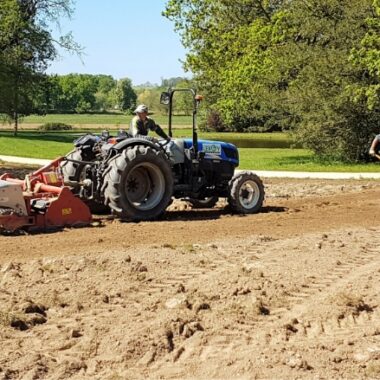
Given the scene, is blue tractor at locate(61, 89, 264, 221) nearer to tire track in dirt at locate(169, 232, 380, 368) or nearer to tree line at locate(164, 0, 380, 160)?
tire track in dirt at locate(169, 232, 380, 368)

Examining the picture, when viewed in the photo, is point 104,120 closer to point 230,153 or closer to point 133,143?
point 230,153

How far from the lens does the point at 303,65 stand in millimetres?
28391

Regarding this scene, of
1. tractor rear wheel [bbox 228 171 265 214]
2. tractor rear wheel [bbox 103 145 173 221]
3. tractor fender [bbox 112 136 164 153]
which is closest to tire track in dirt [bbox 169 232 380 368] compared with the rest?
tractor rear wheel [bbox 103 145 173 221]

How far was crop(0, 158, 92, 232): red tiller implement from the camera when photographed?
390 inches

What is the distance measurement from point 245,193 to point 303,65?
16610mm

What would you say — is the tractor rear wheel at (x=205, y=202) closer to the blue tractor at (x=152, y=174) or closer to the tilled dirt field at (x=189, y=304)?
the blue tractor at (x=152, y=174)

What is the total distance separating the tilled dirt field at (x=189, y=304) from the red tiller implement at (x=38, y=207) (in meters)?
0.37

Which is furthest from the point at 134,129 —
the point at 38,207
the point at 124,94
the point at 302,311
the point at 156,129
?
the point at 124,94

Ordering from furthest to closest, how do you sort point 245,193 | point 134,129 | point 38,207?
point 245,193
point 134,129
point 38,207

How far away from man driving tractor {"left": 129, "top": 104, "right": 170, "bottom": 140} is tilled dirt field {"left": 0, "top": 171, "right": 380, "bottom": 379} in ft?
6.87

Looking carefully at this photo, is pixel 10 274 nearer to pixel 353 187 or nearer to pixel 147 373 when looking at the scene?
pixel 147 373

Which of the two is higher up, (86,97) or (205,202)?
(86,97)

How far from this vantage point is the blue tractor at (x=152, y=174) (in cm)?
1105

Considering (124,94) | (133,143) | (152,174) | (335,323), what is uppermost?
(124,94)
